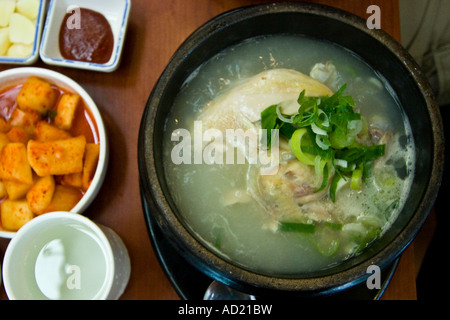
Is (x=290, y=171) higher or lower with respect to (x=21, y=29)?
lower

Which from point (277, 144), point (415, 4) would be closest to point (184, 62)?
point (277, 144)

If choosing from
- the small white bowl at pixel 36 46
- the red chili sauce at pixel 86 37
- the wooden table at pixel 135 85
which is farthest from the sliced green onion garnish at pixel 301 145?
the small white bowl at pixel 36 46

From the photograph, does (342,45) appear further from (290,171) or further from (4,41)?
(4,41)

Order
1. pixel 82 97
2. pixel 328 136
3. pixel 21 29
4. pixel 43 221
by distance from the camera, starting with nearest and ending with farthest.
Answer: pixel 328 136 < pixel 43 221 < pixel 82 97 < pixel 21 29

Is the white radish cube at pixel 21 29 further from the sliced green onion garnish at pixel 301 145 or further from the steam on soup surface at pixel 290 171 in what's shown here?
the sliced green onion garnish at pixel 301 145

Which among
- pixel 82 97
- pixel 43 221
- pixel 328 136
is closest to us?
pixel 328 136

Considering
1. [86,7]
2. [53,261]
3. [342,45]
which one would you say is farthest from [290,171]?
[86,7]

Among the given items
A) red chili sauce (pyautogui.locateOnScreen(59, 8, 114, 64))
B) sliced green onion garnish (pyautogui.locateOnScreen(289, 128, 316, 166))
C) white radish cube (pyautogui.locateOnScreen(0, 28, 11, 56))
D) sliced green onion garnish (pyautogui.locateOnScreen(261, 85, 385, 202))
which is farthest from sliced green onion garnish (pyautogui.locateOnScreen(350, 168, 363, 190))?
white radish cube (pyautogui.locateOnScreen(0, 28, 11, 56))

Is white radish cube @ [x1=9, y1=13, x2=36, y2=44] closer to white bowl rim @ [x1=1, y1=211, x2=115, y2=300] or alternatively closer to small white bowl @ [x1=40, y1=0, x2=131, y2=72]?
small white bowl @ [x1=40, y1=0, x2=131, y2=72]
